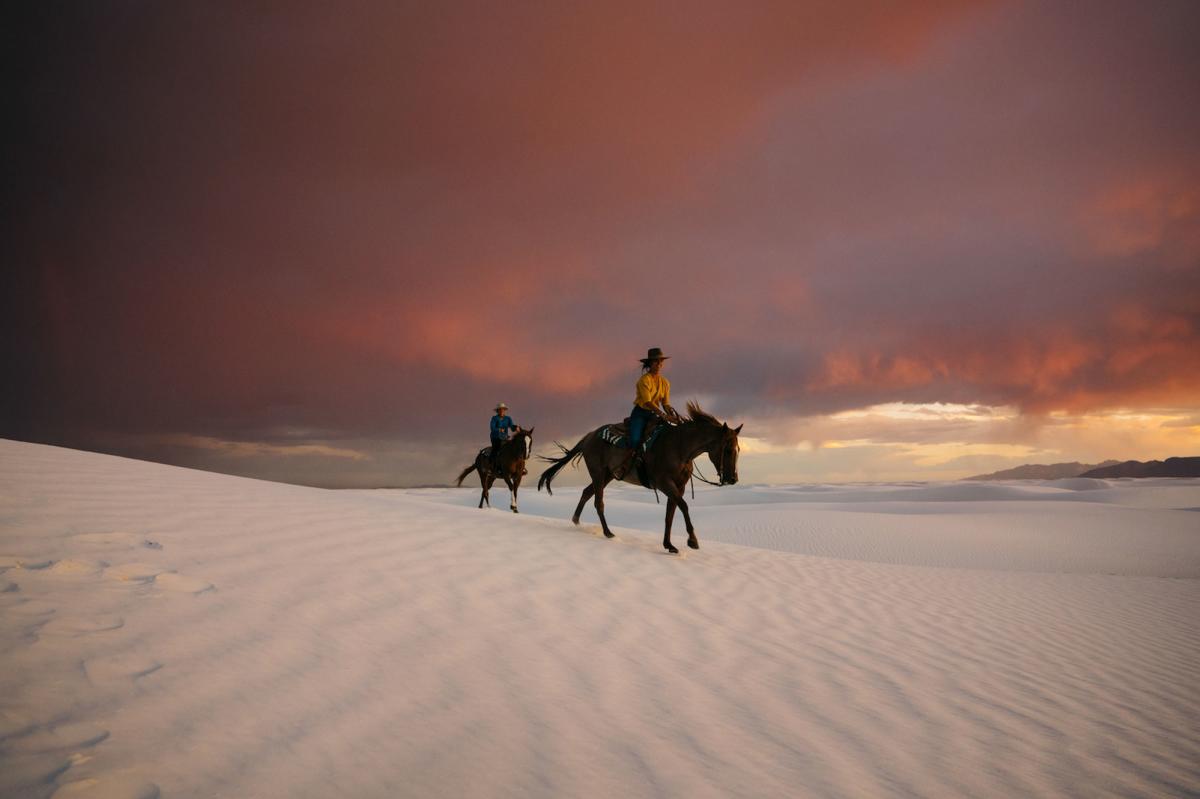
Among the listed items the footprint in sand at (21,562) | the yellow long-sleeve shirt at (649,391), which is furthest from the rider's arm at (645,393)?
the footprint in sand at (21,562)

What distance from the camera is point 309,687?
280 centimetres

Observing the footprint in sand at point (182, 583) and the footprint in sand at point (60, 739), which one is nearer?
the footprint in sand at point (60, 739)

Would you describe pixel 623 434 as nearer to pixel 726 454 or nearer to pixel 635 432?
pixel 635 432

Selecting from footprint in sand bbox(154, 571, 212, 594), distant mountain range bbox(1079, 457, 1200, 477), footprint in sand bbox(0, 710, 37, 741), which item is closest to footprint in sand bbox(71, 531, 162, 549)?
footprint in sand bbox(154, 571, 212, 594)

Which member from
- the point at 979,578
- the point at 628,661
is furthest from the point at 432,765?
the point at 979,578

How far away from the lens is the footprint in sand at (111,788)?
186cm

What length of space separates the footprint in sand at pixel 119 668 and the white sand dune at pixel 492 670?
0.02 metres

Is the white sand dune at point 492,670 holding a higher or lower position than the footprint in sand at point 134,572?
lower

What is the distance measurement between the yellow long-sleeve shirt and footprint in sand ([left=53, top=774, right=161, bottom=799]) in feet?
21.9

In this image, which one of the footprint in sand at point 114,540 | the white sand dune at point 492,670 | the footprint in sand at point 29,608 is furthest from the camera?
the footprint in sand at point 114,540

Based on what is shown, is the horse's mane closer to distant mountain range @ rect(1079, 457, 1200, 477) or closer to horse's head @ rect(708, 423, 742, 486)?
horse's head @ rect(708, 423, 742, 486)

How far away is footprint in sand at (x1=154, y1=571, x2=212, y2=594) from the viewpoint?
3.71 m

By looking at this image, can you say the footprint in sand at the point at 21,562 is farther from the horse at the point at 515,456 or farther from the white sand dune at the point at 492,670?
the horse at the point at 515,456

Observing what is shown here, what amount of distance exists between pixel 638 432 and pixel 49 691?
6562 mm
